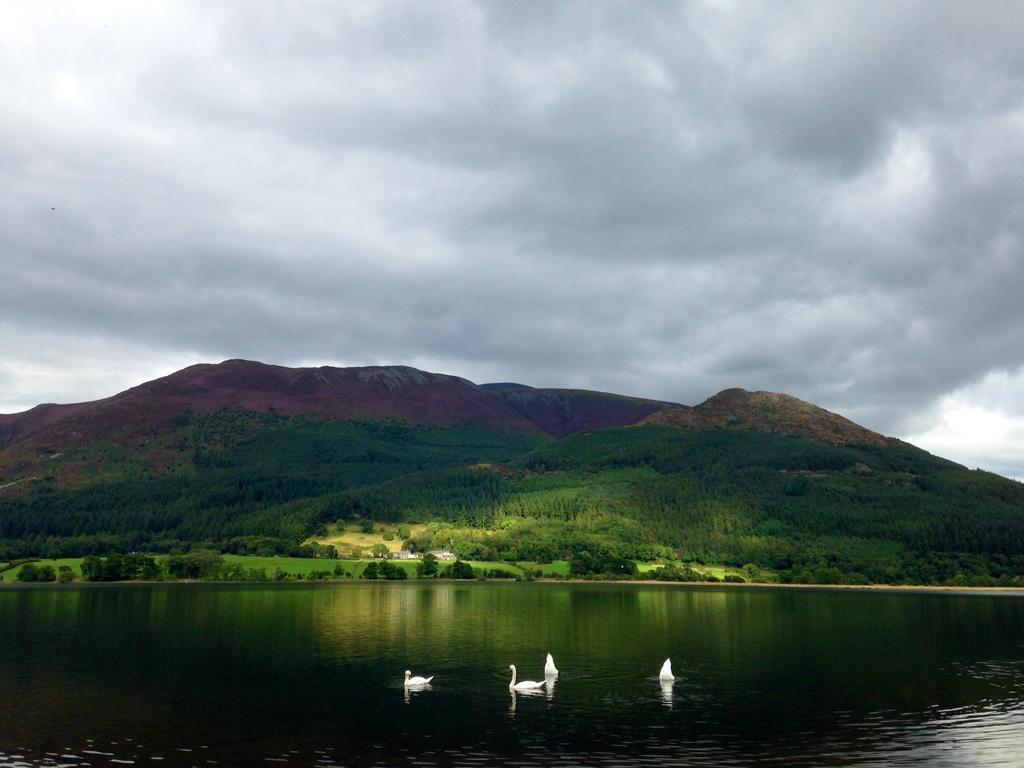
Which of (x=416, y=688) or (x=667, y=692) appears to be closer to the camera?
(x=667, y=692)

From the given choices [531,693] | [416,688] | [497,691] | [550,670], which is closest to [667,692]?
[550,670]

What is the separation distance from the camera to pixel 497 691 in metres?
56.4

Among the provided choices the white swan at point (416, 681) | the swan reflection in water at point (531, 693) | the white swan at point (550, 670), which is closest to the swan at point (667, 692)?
the swan reflection in water at point (531, 693)

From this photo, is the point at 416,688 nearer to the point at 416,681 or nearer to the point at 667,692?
the point at 416,681

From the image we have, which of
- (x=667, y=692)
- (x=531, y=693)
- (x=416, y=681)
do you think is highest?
(x=416, y=681)

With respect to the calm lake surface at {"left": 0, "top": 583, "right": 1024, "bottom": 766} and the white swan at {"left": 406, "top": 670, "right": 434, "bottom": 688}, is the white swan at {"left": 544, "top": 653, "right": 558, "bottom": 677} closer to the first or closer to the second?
the calm lake surface at {"left": 0, "top": 583, "right": 1024, "bottom": 766}

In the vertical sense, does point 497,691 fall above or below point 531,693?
below

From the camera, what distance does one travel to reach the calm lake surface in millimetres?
39688

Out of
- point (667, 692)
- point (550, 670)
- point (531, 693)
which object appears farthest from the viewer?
point (550, 670)

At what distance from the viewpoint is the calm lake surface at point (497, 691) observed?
3969 cm

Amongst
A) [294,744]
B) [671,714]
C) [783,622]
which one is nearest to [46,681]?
[294,744]

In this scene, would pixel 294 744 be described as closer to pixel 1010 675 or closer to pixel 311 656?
pixel 311 656

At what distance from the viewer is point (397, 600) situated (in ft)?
487

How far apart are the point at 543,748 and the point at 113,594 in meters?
153
